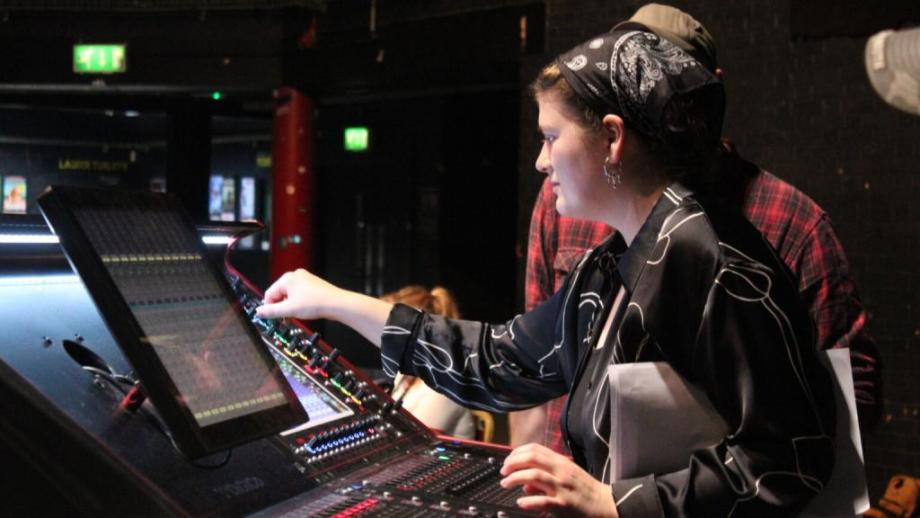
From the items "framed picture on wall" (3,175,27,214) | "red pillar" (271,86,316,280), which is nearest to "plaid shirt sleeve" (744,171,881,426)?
"red pillar" (271,86,316,280)

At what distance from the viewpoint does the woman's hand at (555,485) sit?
1.05 metres

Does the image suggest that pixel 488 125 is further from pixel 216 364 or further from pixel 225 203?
pixel 216 364

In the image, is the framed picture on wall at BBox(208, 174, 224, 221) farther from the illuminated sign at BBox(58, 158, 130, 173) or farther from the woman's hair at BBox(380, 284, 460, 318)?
the woman's hair at BBox(380, 284, 460, 318)

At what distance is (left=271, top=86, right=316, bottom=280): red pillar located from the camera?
7.22m

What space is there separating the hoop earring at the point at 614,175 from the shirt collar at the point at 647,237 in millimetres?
54

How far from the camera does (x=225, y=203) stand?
406 inches

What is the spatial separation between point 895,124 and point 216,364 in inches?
144

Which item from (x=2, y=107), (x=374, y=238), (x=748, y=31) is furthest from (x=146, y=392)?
(x=374, y=238)

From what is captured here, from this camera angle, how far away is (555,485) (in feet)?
3.46

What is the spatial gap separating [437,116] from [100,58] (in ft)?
10.7

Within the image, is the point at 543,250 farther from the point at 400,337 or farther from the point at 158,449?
the point at 158,449

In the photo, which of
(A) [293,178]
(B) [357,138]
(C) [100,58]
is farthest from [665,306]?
(B) [357,138]

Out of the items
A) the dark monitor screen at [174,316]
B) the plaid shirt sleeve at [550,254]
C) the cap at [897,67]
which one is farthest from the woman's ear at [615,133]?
the cap at [897,67]

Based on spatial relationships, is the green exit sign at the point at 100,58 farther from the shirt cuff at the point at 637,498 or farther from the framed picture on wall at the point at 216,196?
the shirt cuff at the point at 637,498
